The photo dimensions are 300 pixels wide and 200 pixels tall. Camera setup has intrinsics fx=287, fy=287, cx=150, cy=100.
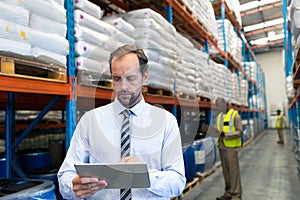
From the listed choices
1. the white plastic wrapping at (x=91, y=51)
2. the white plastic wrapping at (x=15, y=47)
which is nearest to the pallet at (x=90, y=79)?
the white plastic wrapping at (x=91, y=51)

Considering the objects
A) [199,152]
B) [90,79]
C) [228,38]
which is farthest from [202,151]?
[228,38]

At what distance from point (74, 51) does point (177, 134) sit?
56.9 inches

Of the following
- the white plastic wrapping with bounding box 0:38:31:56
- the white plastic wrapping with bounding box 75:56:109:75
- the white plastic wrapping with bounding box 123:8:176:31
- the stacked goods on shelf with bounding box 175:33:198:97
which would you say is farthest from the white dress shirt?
the stacked goods on shelf with bounding box 175:33:198:97

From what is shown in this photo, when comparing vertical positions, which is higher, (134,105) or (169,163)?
(134,105)

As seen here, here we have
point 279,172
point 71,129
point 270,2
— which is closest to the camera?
point 71,129

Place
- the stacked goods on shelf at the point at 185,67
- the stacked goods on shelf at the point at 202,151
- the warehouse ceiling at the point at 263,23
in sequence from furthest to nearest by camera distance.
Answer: the warehouse ceiling at the point at 263,23, the stacked goods on shelf at the point at 202,151, the stacked goods on shelf at the point at 185,67

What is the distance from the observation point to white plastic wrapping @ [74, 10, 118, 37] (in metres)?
2.63

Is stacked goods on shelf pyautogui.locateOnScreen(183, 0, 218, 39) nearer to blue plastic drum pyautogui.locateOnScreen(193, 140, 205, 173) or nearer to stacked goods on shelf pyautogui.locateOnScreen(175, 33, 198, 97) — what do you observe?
stacked goods on shelf pyautogui.locateOnScreen(175, 33, 198, 97)

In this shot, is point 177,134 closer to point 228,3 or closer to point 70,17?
point 70,17

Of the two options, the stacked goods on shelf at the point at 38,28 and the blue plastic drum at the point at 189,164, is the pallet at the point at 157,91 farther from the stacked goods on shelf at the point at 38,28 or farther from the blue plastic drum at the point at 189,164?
the stacked goods on shelf at the point at 38,28

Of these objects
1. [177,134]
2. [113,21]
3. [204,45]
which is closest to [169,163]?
[177,134]

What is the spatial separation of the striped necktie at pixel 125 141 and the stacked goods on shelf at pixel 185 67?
8.91ft

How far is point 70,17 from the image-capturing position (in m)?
2.57

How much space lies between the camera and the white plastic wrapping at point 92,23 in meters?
2.63
